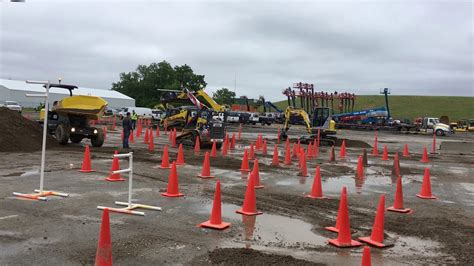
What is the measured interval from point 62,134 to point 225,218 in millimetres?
14005

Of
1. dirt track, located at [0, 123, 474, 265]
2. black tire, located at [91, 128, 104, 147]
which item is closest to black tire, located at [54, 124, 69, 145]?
black tire, located at [91, 128, 104, 147]

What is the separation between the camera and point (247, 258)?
5.46 metres

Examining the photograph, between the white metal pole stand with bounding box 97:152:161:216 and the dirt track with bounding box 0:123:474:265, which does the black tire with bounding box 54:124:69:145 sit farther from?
the white metal pole stand with bounding box 97:152:161:216

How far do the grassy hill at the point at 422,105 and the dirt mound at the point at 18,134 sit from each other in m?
102

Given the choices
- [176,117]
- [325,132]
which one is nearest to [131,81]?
[176,117]

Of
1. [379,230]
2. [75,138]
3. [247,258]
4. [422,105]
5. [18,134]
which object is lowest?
[247,258]

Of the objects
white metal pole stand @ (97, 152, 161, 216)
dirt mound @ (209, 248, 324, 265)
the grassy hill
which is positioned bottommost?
dirt mound @ (209, 248, 324, 265)

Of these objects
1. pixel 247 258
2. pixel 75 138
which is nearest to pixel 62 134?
pixel 75 138

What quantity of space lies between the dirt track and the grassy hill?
105 meters

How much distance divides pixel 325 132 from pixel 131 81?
94012 millimetres

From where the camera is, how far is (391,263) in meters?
5.61

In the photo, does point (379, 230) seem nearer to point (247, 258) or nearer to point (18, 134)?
point (247, 258)

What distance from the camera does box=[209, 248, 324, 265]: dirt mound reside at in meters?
5.32

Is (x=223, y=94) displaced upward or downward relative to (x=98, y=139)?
upward
